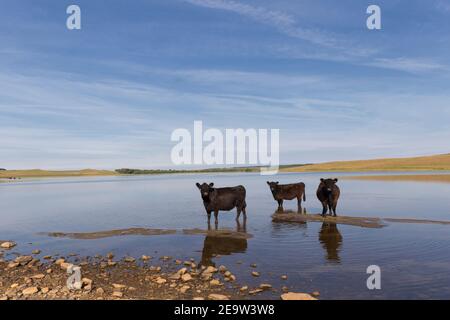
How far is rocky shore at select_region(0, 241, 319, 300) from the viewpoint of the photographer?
6652 millimetres

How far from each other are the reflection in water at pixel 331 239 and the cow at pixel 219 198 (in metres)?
3.99

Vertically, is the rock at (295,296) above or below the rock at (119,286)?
above

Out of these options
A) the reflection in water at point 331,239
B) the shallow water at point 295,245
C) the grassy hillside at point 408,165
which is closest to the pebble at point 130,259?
the shallow water at point 295,245

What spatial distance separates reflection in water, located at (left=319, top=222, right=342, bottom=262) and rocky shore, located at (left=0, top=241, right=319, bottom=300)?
123 inches

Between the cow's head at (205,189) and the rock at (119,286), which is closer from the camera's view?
the rock at (119,286)

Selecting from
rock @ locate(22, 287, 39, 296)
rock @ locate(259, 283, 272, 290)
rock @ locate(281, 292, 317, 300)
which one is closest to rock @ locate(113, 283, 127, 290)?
rock @ locate(22, 287, 39, 296)

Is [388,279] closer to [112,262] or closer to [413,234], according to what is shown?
[413,234]

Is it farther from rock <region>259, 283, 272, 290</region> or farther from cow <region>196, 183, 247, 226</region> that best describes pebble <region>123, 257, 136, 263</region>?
cow <region>196, 183, 247, 226</region>

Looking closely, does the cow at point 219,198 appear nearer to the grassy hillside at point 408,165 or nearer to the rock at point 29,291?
the rock at point 29,291

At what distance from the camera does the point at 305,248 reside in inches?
404

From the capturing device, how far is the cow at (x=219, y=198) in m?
14.3

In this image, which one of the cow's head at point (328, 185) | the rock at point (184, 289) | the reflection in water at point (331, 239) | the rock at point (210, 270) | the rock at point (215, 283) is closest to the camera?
the rock at point (184, 289)
